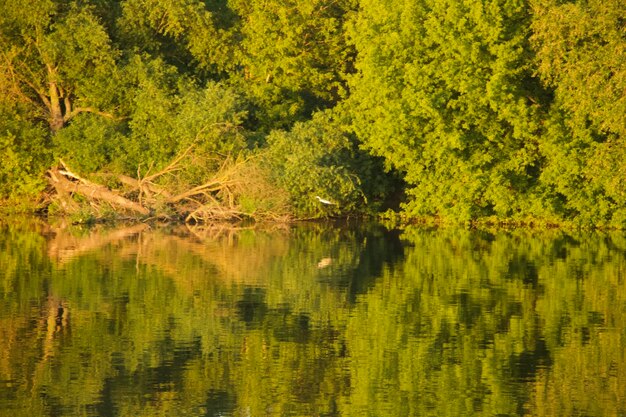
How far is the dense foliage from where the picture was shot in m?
37.3

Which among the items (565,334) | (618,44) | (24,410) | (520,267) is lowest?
(24,410)

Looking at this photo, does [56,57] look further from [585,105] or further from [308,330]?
[308,330]

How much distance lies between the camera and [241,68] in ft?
156

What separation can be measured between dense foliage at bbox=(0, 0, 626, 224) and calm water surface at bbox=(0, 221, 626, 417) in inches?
277

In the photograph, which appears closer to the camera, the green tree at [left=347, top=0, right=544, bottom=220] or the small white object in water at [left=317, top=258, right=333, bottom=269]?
the small white object in water at [left=317, top=258, right=333, bottom=269]

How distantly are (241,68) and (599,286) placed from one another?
84.0ft

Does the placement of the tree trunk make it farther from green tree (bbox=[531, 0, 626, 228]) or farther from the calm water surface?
green tree (bbox=[531, 0, 626, 228])

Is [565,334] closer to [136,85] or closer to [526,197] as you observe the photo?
[526,197]

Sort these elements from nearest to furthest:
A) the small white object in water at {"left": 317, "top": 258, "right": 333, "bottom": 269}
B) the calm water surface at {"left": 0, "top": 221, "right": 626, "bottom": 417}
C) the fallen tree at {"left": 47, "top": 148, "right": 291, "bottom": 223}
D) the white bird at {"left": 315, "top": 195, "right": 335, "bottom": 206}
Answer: the calm water surface at {"left": 0, "top": 221, "right": 626, "bottom": 417}, the small white object in water at {"left": 317, "top": 258, "right": 333, "bottom": 269}, the fallen tree at {"left": 47, "top": 148, "right": 291, "bottom": 223}, the white bird at {"left": 315, "top": 195, "right": 335, "bottom": 206}

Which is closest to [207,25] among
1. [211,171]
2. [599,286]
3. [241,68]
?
[241,68]

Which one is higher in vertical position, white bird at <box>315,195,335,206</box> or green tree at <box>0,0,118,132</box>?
green tree at <box>0,0,118,132</box>

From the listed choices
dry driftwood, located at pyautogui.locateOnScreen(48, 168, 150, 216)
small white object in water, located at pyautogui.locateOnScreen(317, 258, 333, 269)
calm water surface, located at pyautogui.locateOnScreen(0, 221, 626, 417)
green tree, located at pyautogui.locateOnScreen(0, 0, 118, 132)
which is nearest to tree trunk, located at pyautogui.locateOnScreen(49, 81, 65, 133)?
green tree, located at pyautogui.locateOnScreen(0, 0, 118, 132)

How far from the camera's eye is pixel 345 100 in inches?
1679

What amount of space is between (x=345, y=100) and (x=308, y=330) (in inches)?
956
